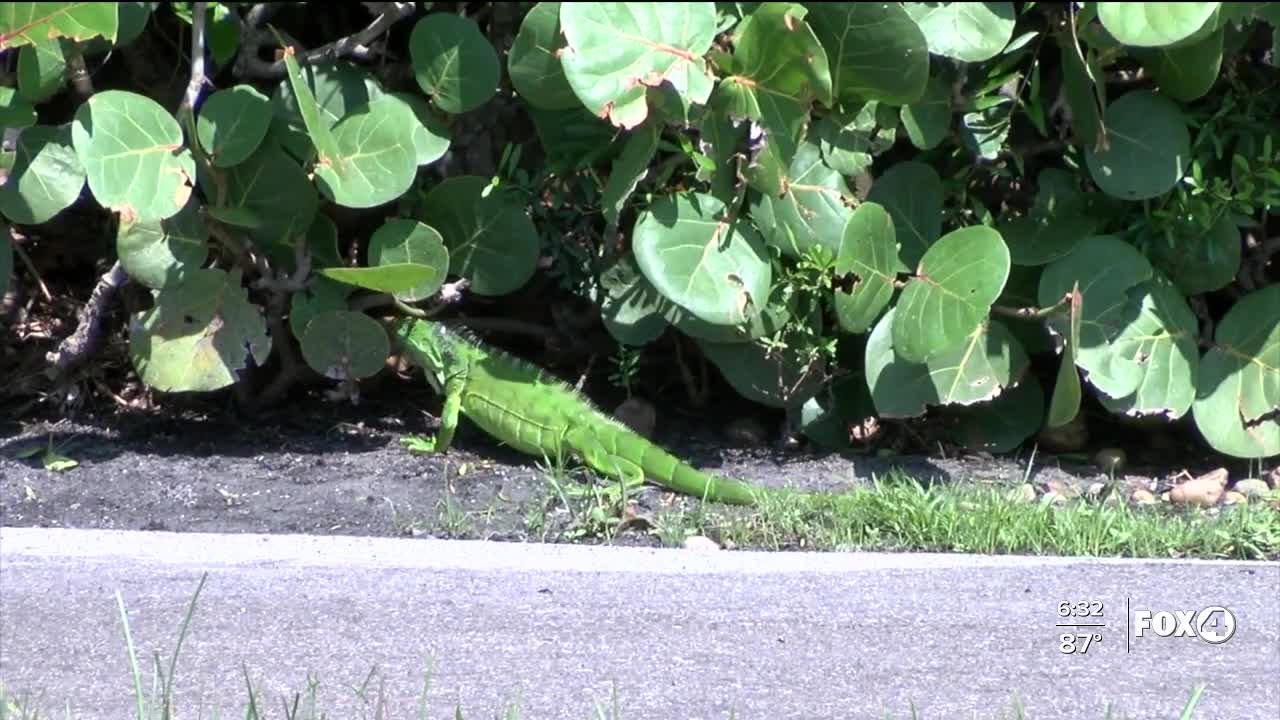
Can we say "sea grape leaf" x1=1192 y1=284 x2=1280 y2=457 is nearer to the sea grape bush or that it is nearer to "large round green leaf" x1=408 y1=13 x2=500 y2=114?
the sea grape bush

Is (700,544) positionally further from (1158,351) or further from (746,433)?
(1158,351)

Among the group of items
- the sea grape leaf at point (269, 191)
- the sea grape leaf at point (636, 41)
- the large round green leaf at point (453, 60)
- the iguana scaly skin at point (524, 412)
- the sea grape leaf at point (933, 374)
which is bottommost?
the iguana scaly skin at point (524, 412)

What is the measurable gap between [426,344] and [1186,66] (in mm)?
2753

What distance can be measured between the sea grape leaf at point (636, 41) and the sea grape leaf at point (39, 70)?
1.97 metres

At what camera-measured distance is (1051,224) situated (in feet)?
16.9

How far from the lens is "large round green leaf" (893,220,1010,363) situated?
4.66 meters

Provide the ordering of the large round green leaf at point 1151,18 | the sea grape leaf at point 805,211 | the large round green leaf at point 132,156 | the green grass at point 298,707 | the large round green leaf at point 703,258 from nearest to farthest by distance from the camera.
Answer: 1. the large round green leaf at point 1151,18
2. the green grass at point 298,707
3. the large round green leaf at point 132,156
4. the large round green leaf at point 703,258
5. the sea grape leaf at point 805,211

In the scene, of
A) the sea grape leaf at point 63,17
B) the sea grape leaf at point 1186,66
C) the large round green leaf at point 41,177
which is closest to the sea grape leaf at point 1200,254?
the sea grape leaf at point 1186,66

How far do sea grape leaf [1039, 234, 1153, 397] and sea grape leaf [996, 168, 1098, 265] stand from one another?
0.24 feet

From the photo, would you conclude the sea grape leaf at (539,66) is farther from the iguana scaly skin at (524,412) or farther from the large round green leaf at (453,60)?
the iguana scaly skin at (524,412)

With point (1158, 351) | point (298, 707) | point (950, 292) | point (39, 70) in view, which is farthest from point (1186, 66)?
point (39, 70)

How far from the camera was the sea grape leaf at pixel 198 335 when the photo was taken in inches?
195

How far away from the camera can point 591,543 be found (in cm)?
458

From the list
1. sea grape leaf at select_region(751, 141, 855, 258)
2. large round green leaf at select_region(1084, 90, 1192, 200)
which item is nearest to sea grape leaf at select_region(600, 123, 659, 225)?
sea grape leaf at select_region(751, 141, 855, 258)
